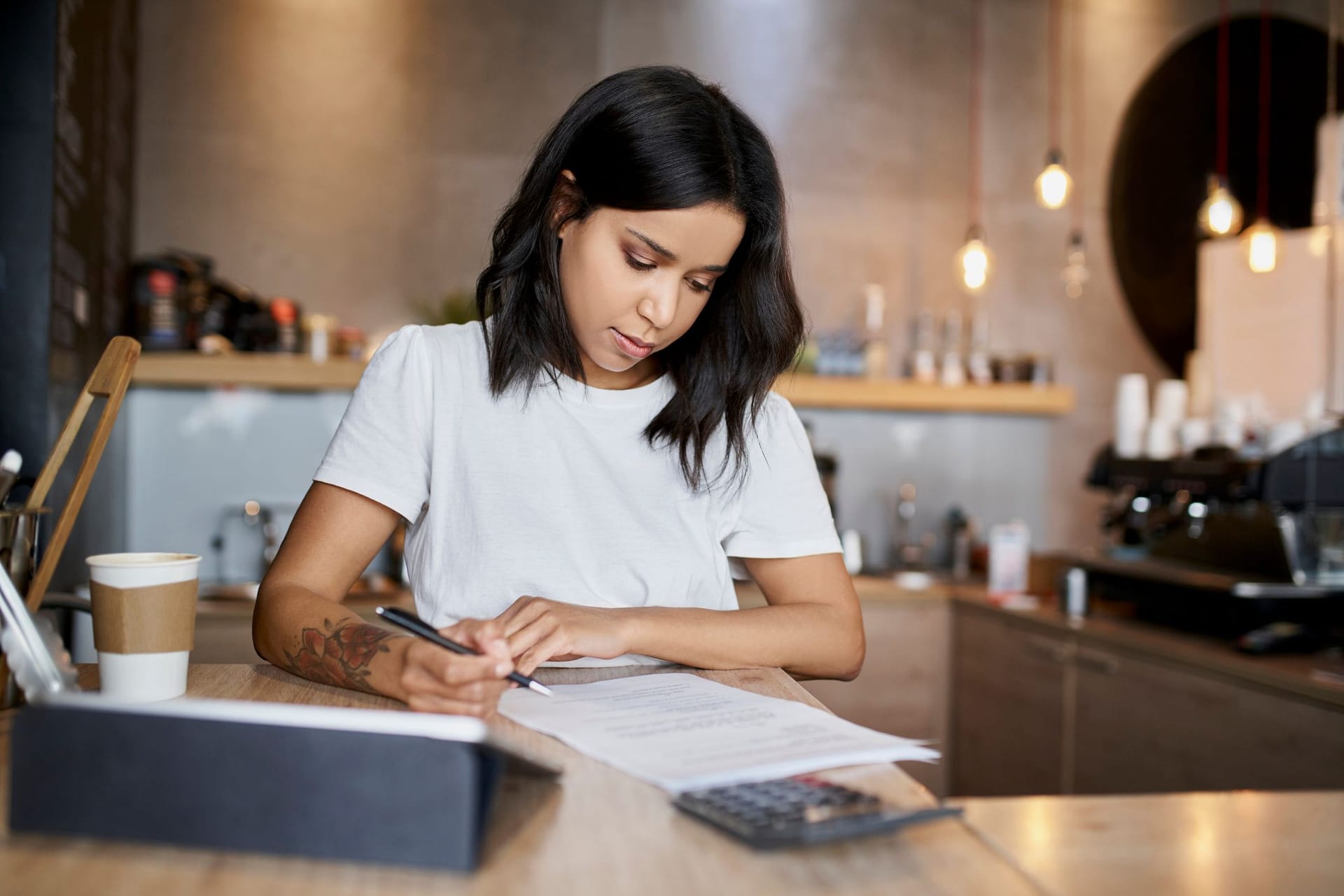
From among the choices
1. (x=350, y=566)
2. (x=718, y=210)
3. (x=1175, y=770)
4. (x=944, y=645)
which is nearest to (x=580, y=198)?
(x=718, y=210)

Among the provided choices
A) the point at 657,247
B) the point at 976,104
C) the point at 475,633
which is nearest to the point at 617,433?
the point at 657,247

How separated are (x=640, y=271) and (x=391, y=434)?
0.33 meters

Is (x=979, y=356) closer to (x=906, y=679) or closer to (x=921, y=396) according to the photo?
(x=921, y=396)

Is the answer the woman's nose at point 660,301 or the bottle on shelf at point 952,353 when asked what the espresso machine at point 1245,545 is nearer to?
the bottle on shelf at point 952,353

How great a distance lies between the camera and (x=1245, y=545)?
8.20 ft

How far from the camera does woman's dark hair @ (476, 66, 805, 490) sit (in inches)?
46.9

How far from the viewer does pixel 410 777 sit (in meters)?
0.60

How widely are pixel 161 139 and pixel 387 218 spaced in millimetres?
725

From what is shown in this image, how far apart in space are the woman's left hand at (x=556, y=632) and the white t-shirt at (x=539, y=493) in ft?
0.36

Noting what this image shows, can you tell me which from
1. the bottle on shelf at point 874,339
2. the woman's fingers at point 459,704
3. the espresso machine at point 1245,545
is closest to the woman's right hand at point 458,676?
the woman's fingers at point 459,704

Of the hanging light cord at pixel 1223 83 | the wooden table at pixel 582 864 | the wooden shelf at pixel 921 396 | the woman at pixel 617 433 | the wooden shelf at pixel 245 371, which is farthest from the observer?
the hanging light cord at pixel 1223 83

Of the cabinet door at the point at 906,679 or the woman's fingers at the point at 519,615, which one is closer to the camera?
the woman's fingers at the point at 519,615

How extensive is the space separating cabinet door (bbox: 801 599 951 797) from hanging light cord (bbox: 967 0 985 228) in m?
1.56

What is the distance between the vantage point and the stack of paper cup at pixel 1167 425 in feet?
9.86
